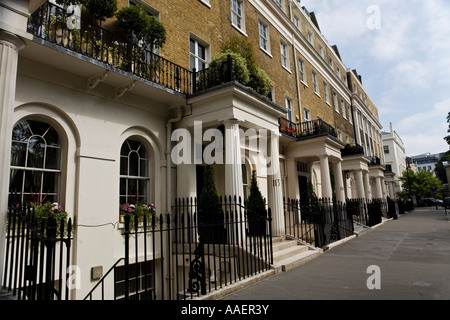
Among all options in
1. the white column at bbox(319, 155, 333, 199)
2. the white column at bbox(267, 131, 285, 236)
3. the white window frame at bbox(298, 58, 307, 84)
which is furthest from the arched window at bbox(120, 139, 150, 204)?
the white window frame at bbox(298, 58, 307, 84)

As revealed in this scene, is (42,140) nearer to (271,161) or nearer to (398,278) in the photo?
(271,161)

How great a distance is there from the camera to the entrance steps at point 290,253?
7.29m

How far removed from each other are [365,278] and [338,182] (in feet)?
37.9

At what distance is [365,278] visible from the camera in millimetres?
5906

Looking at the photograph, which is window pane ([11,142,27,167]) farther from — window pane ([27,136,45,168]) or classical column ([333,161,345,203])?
classical column ([333,161,345,203])

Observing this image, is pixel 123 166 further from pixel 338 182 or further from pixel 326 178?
pixel 338 182

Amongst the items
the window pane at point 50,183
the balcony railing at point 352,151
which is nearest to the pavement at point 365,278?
the window pane at point 50,183

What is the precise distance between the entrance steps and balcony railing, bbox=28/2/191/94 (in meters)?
5.66

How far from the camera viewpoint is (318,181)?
19.0m

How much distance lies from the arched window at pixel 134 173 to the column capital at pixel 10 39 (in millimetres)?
4251

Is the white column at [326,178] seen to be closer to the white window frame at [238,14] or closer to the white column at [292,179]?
the white column at [292,179]

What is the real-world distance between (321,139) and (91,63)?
442 inches

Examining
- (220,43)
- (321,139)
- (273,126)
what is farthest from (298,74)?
(273,126)

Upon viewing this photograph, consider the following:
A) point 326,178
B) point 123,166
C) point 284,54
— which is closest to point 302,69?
point 284,54
